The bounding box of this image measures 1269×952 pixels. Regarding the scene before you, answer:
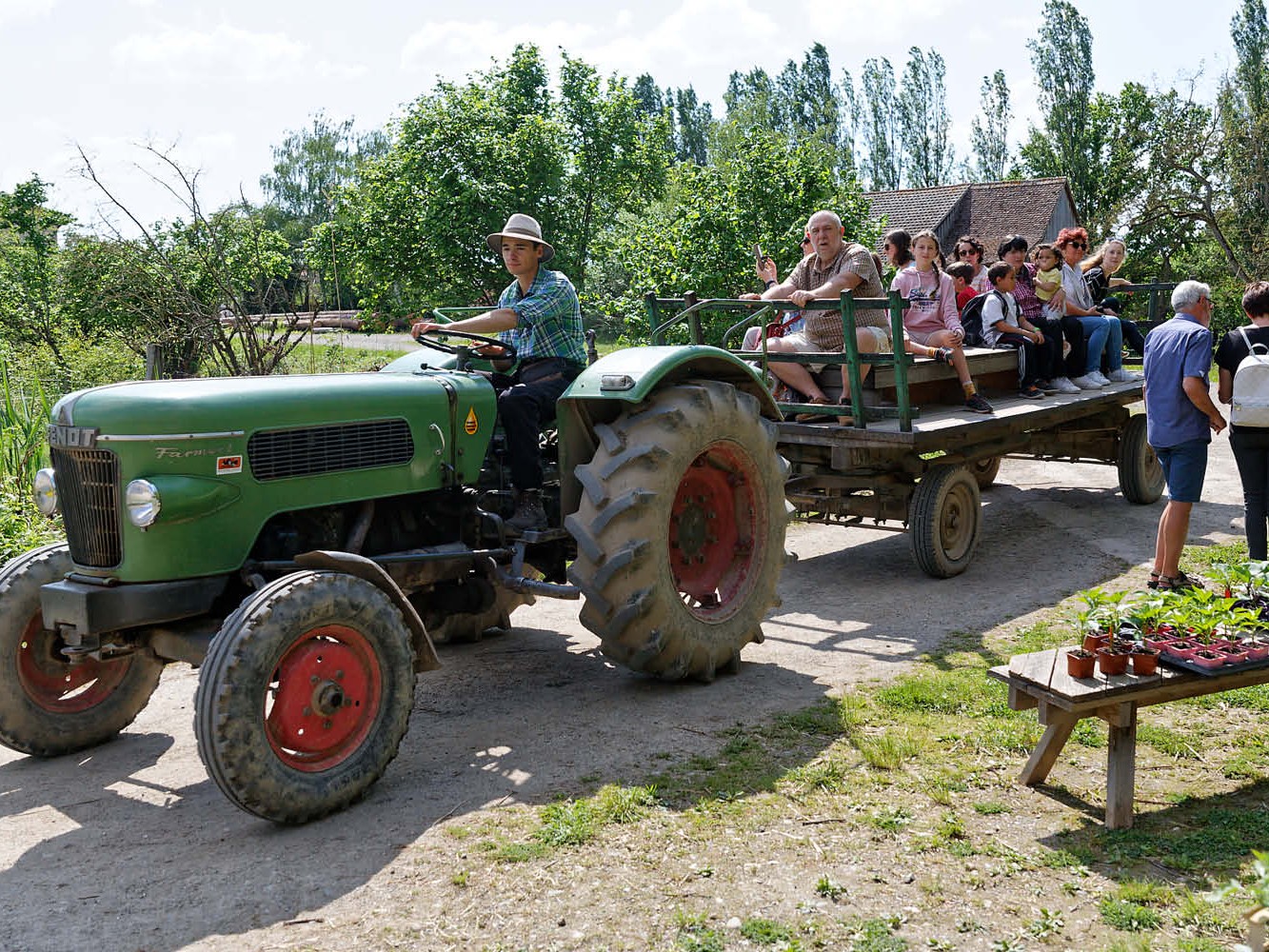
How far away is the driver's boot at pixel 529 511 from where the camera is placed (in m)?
5.60

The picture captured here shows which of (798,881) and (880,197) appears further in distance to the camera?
(880,197)

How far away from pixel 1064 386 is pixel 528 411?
564 cm

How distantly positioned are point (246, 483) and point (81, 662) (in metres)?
1.18

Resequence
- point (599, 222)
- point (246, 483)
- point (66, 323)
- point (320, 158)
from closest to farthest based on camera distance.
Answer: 1. point (246, 483)
2. point (66, 323)
3. point (599, 222)
4. point (320, 158)

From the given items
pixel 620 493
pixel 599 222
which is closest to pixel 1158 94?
pixel 599 222

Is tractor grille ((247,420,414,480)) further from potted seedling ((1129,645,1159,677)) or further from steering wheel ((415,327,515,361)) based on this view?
potted seedling ((1129,645,1159,677))

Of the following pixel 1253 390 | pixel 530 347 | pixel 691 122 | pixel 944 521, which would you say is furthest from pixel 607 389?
pixel 691 122

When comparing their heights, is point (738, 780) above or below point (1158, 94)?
below

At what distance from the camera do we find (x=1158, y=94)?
1612 inches

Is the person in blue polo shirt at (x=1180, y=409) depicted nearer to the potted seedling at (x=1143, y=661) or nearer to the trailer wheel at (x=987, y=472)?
the potted seedling at (x=1143, y=661)

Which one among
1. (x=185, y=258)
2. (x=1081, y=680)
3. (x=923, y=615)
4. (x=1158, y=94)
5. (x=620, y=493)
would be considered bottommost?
(x=923, y=615)

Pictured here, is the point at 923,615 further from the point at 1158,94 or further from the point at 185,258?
the point at 1158,94

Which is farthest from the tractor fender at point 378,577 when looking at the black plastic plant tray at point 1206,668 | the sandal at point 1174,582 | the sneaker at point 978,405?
the sneaker at point 978,405

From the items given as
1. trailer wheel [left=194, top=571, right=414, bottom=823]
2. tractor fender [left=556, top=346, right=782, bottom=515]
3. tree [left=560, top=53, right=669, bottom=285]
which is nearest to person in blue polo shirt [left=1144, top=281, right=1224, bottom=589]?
tractor fender [left=556, top=346, right=782, bottom=515]
